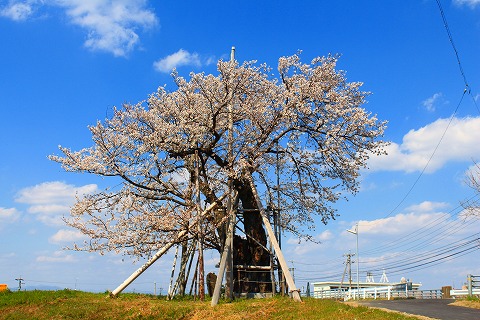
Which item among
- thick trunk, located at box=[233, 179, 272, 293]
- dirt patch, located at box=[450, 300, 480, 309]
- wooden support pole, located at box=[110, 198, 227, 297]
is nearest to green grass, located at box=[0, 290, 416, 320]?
wooden support pole, located at box=[110, 198, 227, 297]

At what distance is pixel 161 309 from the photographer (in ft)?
71.9

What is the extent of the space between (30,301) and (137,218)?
5990 mm

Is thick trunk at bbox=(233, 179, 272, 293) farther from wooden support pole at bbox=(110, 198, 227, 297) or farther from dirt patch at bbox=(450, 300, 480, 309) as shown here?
dirt patch at bbox=(450, 300, 480, 309)

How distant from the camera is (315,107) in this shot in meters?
25.3

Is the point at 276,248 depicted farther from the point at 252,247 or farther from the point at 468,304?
the point at 468,304

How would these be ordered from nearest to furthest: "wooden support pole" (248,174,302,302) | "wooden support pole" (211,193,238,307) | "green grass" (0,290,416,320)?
"green grass" (0,290,416,320), "wooden support pole" (248,174,302,302), "wooden support pole" (211,193,238,307)

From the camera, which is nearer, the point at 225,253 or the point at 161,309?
the point at 161,309

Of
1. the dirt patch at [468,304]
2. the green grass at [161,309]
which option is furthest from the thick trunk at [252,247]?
the dirt patch at [468,304]

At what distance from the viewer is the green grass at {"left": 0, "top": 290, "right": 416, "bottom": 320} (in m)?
19.7

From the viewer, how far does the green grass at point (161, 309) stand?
1973 centimetres

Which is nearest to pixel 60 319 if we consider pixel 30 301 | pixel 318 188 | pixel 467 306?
pixel 30 301

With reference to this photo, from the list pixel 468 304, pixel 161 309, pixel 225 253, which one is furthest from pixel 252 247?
pixel 468 304

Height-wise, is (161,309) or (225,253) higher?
(225,253)

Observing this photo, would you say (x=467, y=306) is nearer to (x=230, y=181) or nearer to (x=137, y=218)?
(x=230, y=181)
